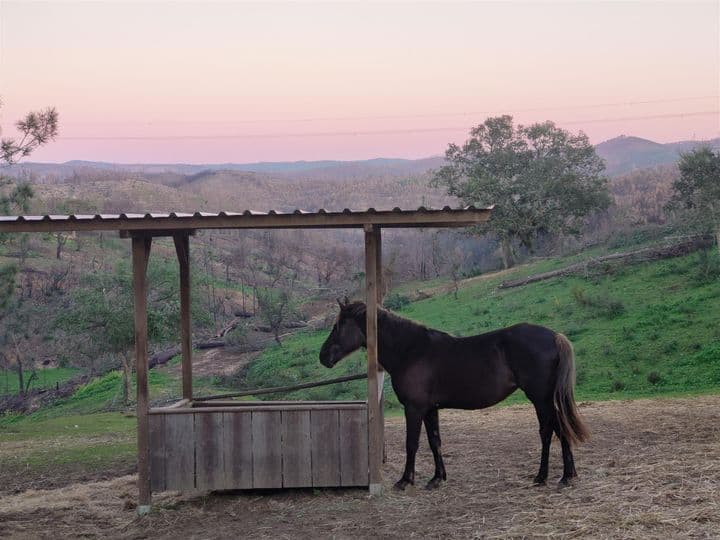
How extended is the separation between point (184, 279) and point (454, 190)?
3559 centimetres

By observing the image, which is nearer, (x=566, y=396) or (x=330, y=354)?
(x=566, y=396)

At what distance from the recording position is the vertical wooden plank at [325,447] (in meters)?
7.92

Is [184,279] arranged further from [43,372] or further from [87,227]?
[43,372]

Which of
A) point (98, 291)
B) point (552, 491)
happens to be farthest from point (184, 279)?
point (98, 291)

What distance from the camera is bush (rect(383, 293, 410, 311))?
102 feet

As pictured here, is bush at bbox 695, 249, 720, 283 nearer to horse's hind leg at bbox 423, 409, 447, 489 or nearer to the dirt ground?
the dirt ground

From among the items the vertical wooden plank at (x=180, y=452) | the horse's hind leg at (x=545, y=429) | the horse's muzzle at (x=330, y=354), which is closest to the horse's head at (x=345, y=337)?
the horse's muzzle at (x=330, y=354)

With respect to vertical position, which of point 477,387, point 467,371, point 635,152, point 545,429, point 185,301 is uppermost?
point 635,152

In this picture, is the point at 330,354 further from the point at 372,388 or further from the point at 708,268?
the point at 708,268

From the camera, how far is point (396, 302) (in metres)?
31.6

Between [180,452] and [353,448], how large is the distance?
1.81 m

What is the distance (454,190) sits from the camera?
43.5 m

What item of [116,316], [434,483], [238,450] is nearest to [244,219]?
[238,450]

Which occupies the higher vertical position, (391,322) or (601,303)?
(391,322)
